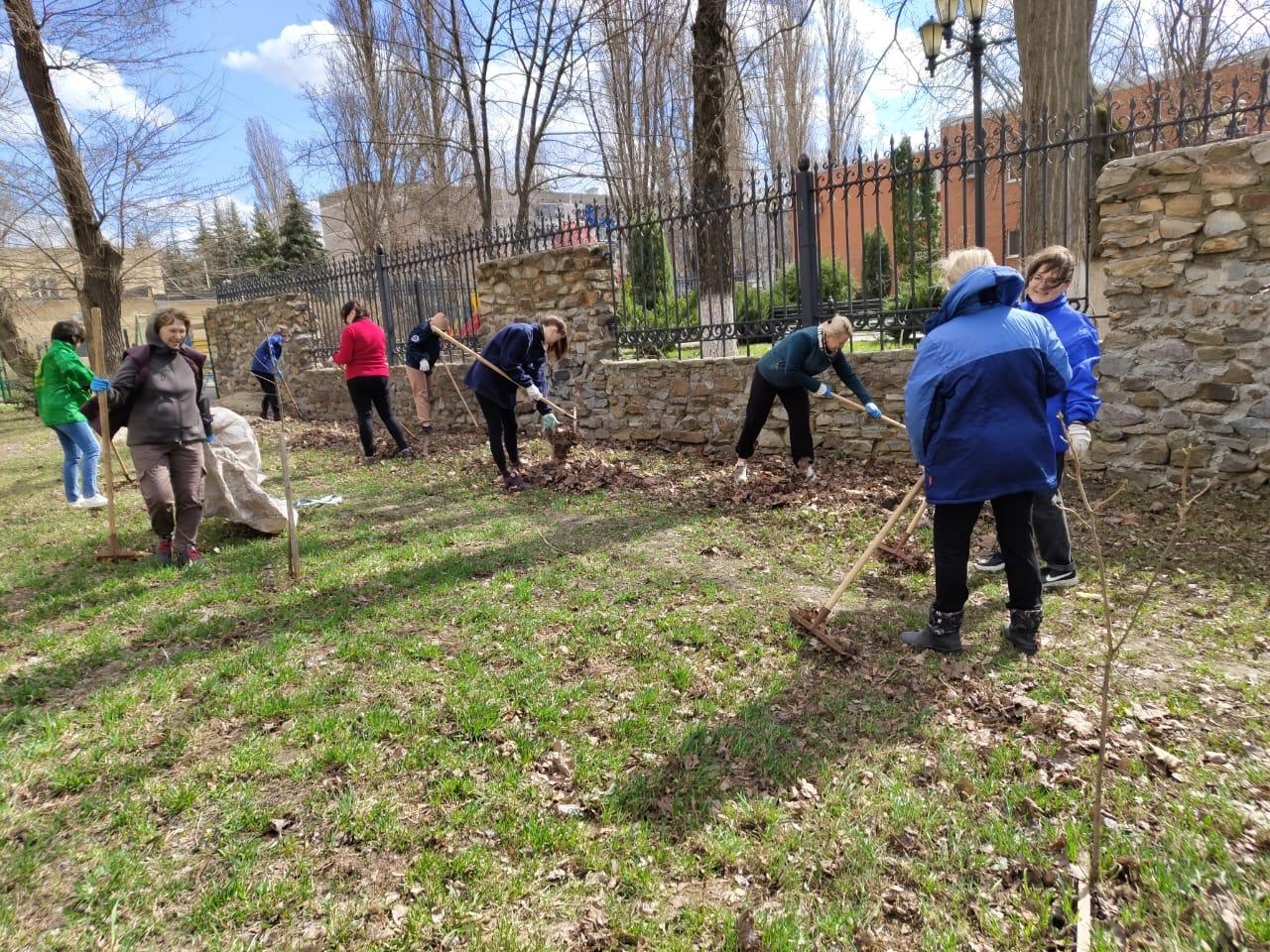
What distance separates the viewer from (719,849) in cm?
249

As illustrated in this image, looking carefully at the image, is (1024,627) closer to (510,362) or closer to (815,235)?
(815,235)

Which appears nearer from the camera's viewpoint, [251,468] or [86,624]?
[86,624]

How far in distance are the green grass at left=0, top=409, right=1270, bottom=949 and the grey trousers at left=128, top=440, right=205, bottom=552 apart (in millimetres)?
533

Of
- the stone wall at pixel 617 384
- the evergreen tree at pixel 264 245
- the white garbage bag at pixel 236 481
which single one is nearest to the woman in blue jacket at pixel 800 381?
the stone wall at pixel 617 384

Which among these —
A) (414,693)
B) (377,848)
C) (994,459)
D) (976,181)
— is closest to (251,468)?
(414,693)

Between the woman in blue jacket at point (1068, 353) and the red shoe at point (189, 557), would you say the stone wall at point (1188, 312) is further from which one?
the red shoe at point (189, 557)

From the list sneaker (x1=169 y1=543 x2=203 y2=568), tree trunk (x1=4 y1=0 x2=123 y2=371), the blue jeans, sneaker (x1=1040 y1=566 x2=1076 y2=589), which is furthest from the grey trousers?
tree trunk (x1=4 y1=0 x2=123 y2=371)

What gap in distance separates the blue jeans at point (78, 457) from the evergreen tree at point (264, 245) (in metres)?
23.2

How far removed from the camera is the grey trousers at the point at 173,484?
5.27 m

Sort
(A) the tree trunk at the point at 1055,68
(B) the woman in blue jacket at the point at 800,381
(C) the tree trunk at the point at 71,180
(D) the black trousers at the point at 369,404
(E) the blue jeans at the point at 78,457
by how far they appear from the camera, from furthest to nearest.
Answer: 1. (C) the tree trunk at the point at 71,180
2. (D) the black trousers at the point at 369,404
3. (A) the tree trunk at the point at 1055,68
4. (E) the blue jeans at the point at 78,457
5. (B) the woman in blue jacket at the point at 800,381

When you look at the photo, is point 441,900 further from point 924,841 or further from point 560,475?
point 560,475

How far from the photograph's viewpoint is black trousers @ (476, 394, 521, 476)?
7.25 metres

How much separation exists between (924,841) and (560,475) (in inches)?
220

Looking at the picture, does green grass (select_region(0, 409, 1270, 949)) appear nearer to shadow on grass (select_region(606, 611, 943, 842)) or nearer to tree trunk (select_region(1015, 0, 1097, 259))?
shadow on grass (select_region(606, 611, 943, 842))
